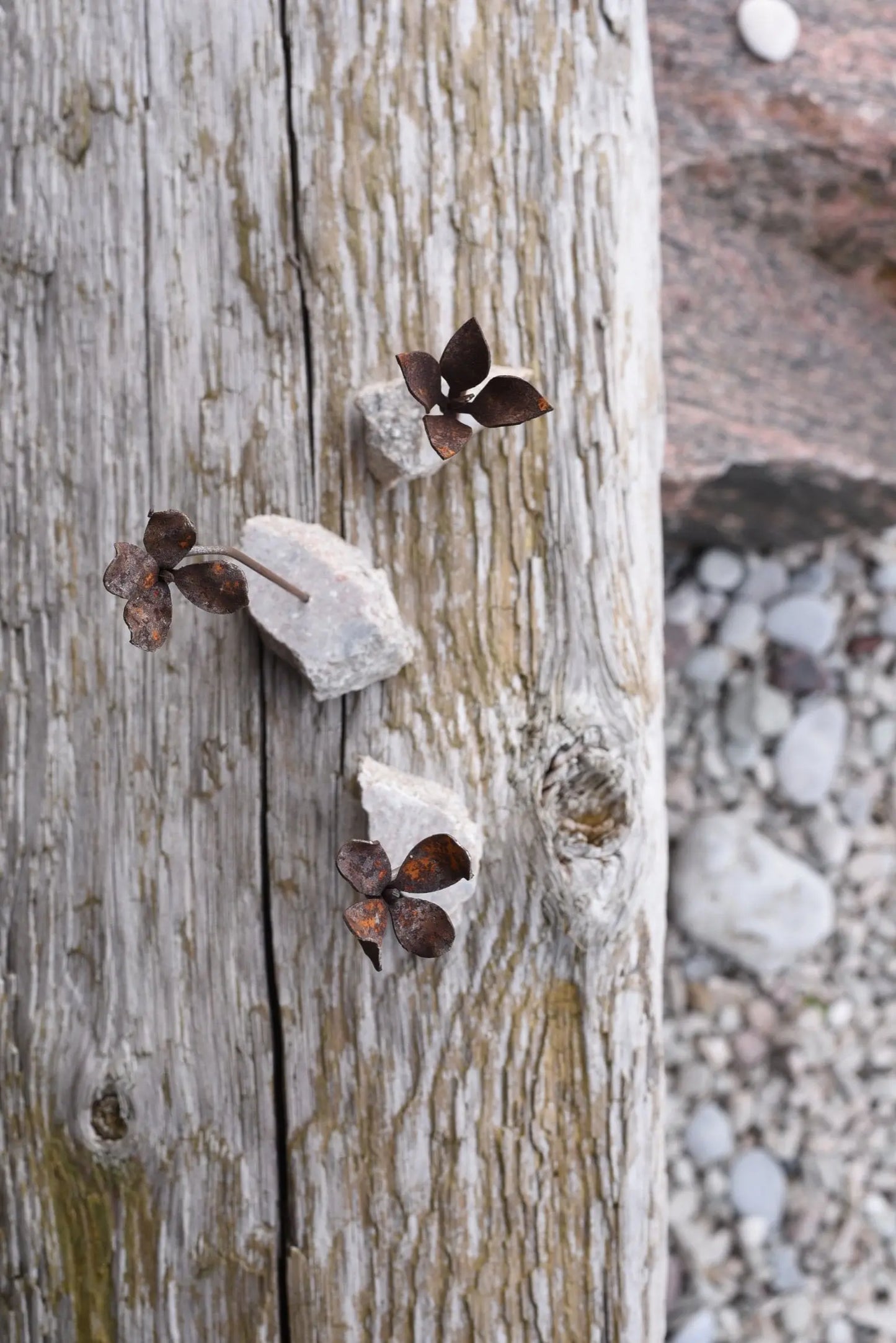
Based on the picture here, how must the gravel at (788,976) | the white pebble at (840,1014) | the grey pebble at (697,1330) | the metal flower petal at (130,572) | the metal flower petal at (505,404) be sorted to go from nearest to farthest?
the metal flower petal at (130,572)
the metal flower petal at (505,404)
the grey pebble at (697,1330)
the gravel at (788,976)
the white pebble at (840,1014)

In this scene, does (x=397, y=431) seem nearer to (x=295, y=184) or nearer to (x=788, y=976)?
(x=295, y=184)

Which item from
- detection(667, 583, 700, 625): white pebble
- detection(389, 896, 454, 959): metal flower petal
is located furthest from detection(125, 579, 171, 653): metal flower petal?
detection(667, 583, 700, 625): white pebble

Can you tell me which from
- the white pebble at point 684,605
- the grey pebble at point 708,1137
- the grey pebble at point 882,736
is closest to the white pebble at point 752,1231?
the grey pebble at point 708,1137

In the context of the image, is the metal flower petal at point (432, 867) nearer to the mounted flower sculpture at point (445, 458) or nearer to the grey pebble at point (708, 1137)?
the mounted flower sculpture at point (445, 458)

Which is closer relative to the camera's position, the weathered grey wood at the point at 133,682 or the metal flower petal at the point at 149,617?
the metal flower petal at the point at 149,617

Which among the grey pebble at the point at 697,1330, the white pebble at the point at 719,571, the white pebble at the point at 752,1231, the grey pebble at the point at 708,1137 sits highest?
the white pebble at the point at 719,571

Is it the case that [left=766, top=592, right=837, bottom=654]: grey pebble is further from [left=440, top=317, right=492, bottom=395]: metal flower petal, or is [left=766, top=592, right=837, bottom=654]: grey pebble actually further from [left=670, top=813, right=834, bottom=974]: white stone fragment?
[left=440, top=317, right=492, bottom=395]: metal flower petal
